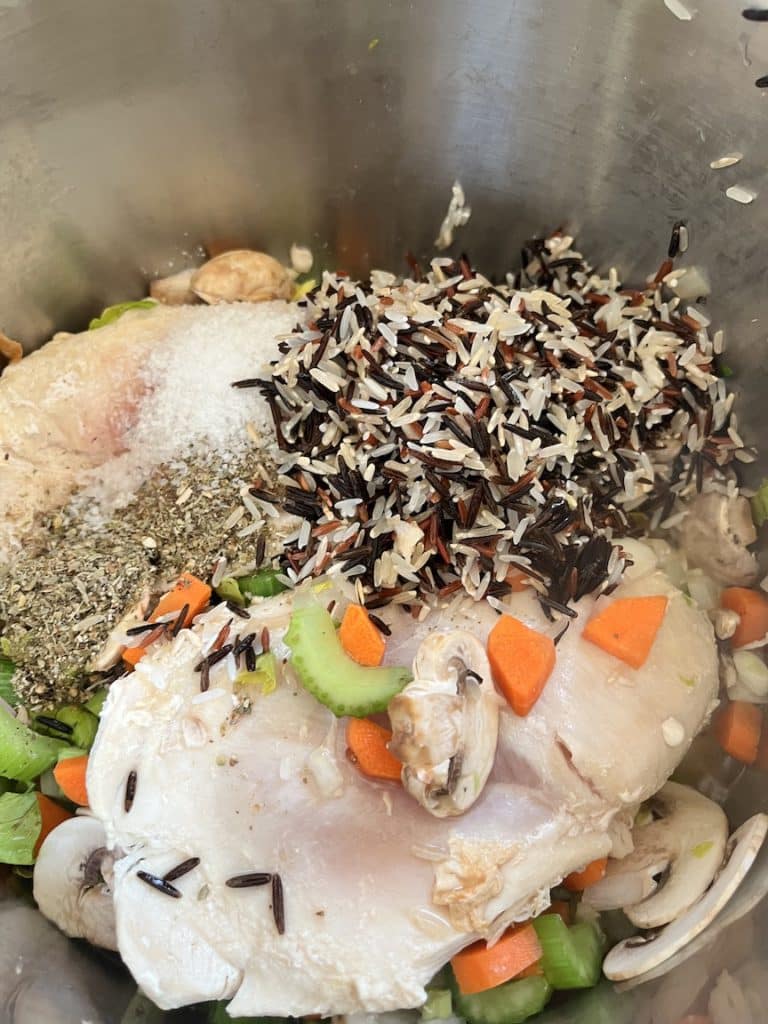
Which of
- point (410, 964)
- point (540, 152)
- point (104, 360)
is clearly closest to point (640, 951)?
point (410, 964)

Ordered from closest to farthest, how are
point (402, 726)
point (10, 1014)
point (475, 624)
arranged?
point (402, 726) < point (10, 1014) < point (475, 624)

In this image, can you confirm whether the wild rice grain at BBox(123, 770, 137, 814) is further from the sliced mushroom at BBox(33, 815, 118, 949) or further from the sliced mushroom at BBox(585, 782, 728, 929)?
the sliced mushroom at BBox(585, 782, 728, 929)

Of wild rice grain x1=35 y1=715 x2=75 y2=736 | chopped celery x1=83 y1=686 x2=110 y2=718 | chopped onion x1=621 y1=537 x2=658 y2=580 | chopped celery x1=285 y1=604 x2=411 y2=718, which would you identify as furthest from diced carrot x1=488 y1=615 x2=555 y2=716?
wild rice grain x1=35 y1=715 x2=75 y2=736

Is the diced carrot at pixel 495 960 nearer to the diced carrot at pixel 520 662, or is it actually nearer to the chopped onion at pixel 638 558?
the diced carrot at pixel 520 662

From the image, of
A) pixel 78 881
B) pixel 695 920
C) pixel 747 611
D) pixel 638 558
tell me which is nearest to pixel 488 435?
pixel 638 558

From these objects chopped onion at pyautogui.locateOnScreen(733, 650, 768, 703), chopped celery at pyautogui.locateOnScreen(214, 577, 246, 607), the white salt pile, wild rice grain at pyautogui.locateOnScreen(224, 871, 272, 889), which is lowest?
chopped onion at pyautogui.locateOnScreen(733, 650, 768, 703)

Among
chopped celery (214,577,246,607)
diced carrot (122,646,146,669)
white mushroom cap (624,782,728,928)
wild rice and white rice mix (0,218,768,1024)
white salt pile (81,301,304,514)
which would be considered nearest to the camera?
wild rice and white rice mix (0,218,768,1024)

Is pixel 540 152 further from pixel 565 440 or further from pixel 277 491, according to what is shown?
pixel 277 491
